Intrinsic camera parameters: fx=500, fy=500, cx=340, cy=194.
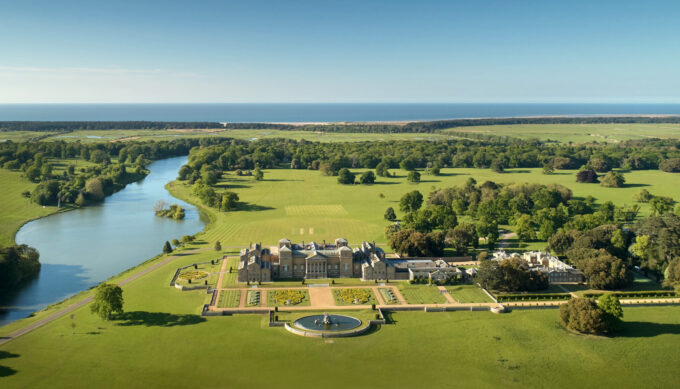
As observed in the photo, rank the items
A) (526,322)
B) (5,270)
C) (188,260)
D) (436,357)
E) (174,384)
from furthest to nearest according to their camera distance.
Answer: (188,260), (5,270), (526,322), (436,357), (174,384)

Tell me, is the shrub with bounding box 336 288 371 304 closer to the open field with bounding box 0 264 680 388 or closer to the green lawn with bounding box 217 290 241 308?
the open field with bounding box 0 264 680 388

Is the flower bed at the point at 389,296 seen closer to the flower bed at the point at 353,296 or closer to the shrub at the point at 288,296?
the flower bed at the point at 353,296

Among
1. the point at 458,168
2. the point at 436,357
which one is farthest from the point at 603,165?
the point at 436,357

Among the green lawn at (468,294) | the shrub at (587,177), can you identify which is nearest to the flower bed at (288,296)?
the green lawn at (468,294)

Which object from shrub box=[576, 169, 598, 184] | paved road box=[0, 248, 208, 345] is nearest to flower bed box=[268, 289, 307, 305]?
paved road box=[0, 248, 208, 345]

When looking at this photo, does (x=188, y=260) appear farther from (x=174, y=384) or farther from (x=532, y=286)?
(x=532, y=286)

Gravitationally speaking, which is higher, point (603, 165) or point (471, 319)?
point (603, 165)

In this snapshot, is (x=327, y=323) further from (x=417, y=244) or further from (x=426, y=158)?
(x=426, y=158)

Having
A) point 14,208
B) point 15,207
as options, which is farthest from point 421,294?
point 15,207
